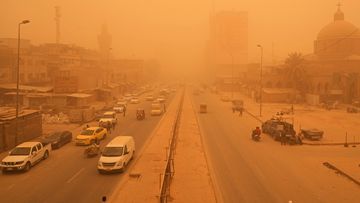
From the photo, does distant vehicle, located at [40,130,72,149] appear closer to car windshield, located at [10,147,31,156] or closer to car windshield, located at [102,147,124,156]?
car windshield, located at [10,147,31,156]

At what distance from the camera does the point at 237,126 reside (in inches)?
1638

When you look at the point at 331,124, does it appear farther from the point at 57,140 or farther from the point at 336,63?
the point at 336,63

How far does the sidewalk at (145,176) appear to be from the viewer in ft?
56.7

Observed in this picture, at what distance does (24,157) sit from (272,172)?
1376 cm

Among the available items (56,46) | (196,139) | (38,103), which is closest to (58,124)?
(38,103)

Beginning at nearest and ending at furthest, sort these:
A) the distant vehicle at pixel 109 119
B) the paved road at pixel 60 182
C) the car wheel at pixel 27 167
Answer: the paved road at pixel 60 182, the car wheel at pixel 27 167, the distant vehicle at pixel 109 119

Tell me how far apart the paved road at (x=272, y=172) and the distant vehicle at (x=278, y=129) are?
716 mm

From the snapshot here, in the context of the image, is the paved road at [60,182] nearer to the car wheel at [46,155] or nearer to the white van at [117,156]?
the car wheel at [46,155]

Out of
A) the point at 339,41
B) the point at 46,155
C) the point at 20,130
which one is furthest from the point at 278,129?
the point at 339,41

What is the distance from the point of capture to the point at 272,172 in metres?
21.9

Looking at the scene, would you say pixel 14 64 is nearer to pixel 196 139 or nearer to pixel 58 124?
pixel 58 124

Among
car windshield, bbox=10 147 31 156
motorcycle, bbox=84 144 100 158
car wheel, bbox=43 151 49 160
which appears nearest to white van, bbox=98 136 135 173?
motorcycle, bbox=84 144 100 158

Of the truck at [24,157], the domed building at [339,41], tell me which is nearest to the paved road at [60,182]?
the truck at [24,157]

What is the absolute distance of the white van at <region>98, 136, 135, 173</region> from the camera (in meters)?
21.3
